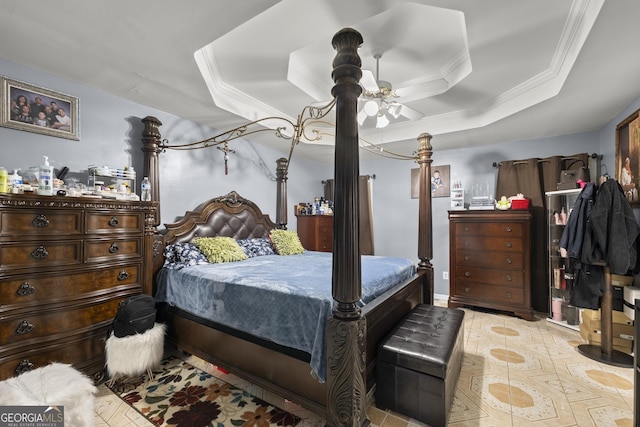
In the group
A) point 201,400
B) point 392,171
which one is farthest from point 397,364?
point 392,171

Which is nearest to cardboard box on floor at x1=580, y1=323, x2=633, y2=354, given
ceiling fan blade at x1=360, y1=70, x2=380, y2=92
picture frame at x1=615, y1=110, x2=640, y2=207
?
picture frame at x1=615, y1=110, x2=640, y2=207

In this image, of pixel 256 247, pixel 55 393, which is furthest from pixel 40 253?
pixel 256 247

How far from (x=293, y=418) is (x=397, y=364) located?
78 centimetres

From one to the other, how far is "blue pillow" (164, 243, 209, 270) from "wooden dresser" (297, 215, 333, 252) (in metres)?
2.19

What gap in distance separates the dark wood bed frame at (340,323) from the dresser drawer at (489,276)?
1.20m

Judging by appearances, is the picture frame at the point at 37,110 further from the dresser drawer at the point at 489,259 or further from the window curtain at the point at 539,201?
the window curtain at the point at 539,201

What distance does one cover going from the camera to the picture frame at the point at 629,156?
2.61 metres

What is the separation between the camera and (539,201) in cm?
377

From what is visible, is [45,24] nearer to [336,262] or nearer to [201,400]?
[336,262]

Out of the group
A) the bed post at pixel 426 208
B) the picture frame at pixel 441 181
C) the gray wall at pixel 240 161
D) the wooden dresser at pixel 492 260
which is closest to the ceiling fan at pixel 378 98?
the bed post at pixel 426 208

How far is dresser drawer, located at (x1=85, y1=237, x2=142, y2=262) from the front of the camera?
2.10 m

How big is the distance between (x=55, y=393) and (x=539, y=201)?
5080mm

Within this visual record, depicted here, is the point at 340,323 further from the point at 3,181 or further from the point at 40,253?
the point at 3,181

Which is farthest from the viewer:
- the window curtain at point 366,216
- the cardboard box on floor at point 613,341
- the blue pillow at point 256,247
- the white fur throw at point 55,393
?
the window curtain at point 366,216
